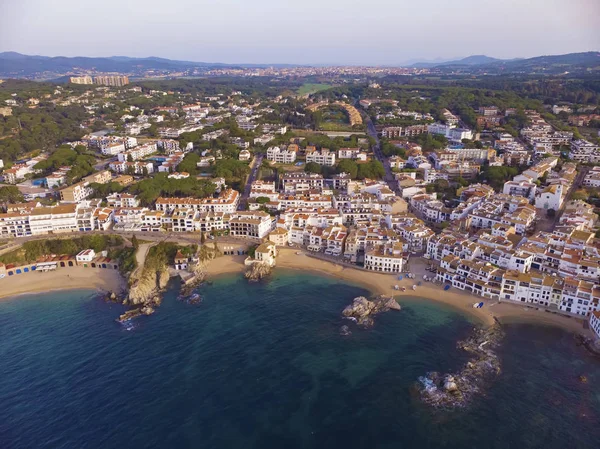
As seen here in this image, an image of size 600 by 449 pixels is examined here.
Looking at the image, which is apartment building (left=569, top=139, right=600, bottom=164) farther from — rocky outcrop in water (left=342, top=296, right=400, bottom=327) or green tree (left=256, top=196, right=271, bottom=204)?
rocky outcrop in water (left=342, top=296, right=400, bottom=327)

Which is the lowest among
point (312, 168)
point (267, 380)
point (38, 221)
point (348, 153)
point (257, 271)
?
point (267, 380)

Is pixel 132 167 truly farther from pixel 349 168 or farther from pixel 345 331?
pixel 345 331

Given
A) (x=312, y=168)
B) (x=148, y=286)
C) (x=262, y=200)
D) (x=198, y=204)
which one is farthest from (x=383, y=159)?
(x=148, y=286)

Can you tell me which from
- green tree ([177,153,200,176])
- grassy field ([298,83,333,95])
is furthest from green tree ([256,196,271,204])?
Answer: grassy field ([298,83,333,95])

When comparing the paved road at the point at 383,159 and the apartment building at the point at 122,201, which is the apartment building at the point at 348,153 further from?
the apartment building at the point at 122,201

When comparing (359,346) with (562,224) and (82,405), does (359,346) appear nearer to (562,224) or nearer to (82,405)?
(82,405)

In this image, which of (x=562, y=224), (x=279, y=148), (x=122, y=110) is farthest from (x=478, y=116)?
(x=122, y=110)
